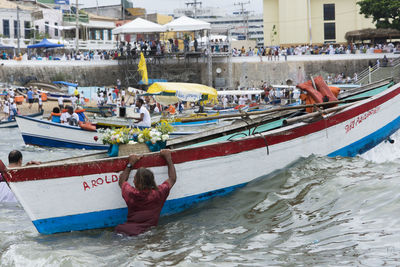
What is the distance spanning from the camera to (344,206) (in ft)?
23.1

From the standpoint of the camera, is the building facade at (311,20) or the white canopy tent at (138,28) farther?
the building facade at (311,20)

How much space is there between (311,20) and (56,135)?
41248mm

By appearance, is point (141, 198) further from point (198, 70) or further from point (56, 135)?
point (198, 70)

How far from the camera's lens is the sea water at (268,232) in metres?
5.65

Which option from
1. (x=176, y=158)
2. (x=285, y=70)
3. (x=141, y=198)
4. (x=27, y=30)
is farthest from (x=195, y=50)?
(x=141, y=198)

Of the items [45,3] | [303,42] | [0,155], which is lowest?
[0,155]

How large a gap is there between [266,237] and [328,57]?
37.0 meters

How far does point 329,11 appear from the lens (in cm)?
5331

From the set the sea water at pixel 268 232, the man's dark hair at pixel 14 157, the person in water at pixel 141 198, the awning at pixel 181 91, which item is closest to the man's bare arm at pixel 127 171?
the person in water at pixel 141 198

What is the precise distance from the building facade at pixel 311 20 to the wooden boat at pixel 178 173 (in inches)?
1761

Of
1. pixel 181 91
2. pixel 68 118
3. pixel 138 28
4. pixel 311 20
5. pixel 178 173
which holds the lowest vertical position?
pixel 178 173

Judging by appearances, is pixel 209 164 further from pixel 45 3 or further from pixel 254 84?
pixel 45 3

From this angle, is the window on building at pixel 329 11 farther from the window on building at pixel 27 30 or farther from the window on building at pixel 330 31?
the window on building at pixel 27 30

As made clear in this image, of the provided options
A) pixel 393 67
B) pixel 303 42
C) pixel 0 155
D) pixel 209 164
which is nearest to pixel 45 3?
pixel 303 42
